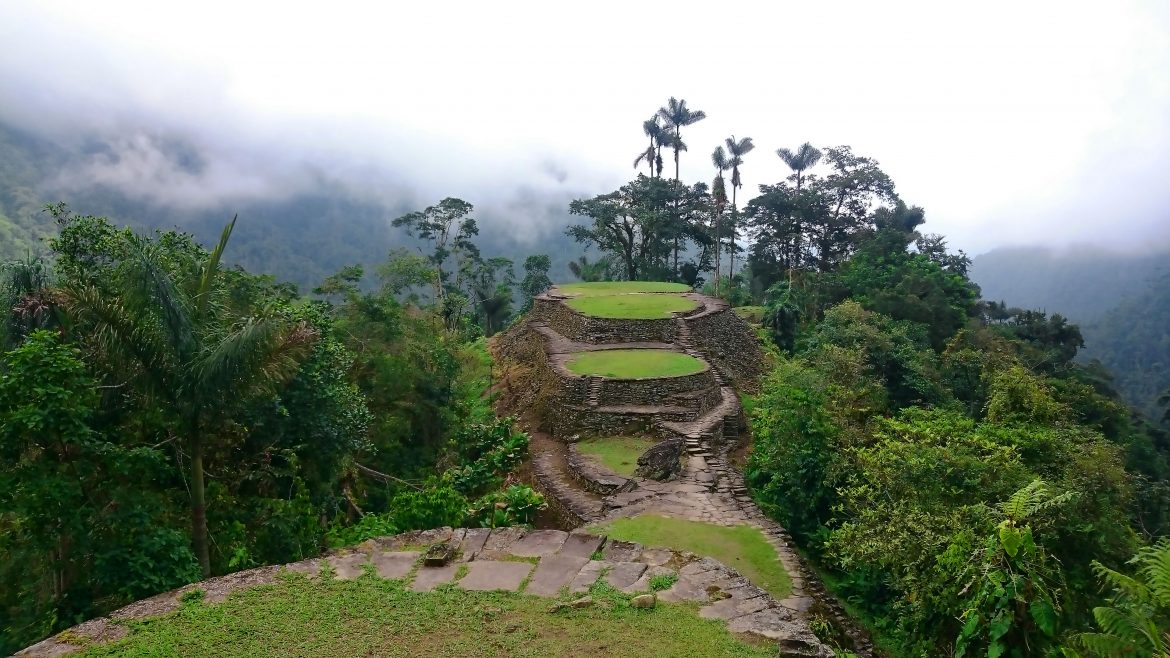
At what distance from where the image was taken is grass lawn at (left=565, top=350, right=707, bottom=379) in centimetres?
1603

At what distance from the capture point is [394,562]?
20.6ft

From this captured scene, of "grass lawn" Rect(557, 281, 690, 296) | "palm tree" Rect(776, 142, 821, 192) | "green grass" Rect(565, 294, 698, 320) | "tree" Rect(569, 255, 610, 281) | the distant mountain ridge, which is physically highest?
"palm tree" Rect(776, 142, 821, 192)

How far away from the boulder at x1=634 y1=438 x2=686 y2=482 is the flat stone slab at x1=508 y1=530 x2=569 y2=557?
4.93 m

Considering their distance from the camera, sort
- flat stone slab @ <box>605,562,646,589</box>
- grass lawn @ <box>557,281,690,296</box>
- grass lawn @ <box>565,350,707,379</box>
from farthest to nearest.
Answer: grass lawn @ <box>557,281,690,296</box> → grass lawn @ <box>565,350,707,379</box> → flat stone slab @ <box>605,562,646,589</box>

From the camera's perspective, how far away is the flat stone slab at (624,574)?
585 centimetres

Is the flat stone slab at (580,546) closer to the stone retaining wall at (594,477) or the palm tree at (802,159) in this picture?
the stone retaining wall at (594,477)

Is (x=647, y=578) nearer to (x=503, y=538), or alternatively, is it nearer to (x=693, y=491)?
(x=503, y=538)

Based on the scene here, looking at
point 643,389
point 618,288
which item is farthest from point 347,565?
point 618,288

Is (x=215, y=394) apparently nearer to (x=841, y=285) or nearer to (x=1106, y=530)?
(x=1106, y=530)

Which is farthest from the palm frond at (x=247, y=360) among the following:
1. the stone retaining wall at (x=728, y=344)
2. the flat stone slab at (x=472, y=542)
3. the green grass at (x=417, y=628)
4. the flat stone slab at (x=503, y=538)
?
the stone retaining wall at (x=728, y=344)

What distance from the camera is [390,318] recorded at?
16.3m

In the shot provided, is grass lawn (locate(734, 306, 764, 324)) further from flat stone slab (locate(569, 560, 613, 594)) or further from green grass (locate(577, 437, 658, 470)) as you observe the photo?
flat stone slab (locate(569, 560, 613, 594))

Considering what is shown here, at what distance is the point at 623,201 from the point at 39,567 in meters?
31.7

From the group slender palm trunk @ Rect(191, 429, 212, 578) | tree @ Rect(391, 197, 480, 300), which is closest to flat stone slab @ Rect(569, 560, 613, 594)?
slender palm trunk @ Rect(191, 429, 212, 578)
